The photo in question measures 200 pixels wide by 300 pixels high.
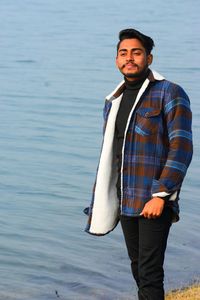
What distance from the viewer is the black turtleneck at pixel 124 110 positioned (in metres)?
5.04

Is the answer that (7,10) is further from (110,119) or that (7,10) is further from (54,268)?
(110,119)

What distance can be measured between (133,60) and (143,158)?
0.52 metres

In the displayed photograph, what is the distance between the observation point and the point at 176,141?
4.84 meters

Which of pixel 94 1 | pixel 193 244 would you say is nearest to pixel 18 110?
pixel 193 244

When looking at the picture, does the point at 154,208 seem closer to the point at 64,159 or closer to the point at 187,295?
the point at 187,295

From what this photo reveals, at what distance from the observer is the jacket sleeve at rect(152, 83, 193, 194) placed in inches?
191

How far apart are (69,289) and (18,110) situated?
11487 millimetres

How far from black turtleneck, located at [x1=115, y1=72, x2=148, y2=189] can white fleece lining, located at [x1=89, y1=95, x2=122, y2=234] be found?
0.9 inches

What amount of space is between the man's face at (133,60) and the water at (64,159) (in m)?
3.37

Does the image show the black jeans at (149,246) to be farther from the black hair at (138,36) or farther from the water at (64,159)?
the water at (64,159)

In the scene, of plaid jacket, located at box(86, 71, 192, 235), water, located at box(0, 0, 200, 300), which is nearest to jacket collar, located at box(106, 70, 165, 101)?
plaid jacket, located at box(86, 71, 192, 235)

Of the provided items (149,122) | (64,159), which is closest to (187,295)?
(149,122)

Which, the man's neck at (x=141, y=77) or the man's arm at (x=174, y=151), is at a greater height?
the man's neck at (x=141, y=77)

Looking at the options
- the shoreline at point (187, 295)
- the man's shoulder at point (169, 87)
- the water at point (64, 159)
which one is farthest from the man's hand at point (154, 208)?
the water at point (64, 159)
